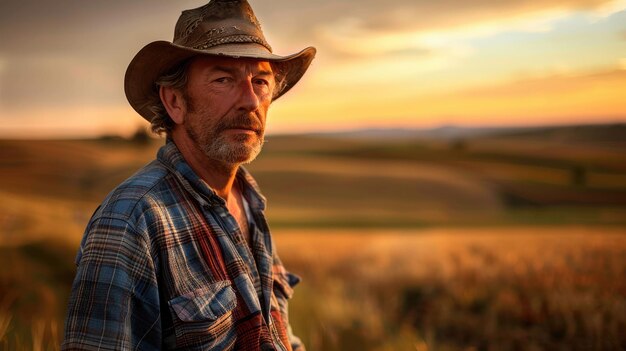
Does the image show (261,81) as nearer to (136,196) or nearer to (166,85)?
(166,85)

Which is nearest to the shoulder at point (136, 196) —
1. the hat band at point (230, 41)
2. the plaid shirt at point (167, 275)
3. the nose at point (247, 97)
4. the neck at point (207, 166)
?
the plaid shirt at point (167, 275)

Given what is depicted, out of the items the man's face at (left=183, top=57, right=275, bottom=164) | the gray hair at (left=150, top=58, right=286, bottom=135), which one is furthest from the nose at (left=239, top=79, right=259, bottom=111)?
the gray hair at (left=150, top=58, right=286, bottom=135)

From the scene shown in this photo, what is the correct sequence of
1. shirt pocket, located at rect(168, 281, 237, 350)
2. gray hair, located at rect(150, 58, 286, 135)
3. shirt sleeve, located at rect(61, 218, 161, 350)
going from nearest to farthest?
shirt sleeve, located at rect(61, 218, 161, 350) < shirt pocket, located at rect(168, 281, 237, 350) < gray hair, located at rect(150, 58, 286, 135)

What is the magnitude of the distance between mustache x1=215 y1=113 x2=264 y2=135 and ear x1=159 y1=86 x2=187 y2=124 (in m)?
0.21

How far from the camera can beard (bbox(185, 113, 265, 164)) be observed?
9.16ft

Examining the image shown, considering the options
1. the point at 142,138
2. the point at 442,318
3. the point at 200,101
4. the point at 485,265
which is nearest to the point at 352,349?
the point at 442,318

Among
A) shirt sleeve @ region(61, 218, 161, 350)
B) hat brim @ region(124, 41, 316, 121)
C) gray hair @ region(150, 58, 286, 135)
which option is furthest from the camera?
gray hair @ region(150, 58, 286, 135)

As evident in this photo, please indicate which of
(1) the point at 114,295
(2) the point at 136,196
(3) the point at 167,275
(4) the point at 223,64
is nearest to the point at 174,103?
(4) the point at 223,64

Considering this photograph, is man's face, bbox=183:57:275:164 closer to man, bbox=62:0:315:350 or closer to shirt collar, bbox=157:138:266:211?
man, bbox=62:0:315:350

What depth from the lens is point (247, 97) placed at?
280 cm

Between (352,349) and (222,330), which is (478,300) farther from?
(222,330)

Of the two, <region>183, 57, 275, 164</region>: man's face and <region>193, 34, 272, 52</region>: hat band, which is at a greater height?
<region>193, 34, 272, 52</region>: hat band

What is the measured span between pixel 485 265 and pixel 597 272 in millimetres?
1591

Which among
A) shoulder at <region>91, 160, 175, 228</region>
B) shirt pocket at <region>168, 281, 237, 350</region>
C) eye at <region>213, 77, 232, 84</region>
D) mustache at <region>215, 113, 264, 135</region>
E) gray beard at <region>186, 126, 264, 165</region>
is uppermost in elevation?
eye at <region>213, 77, 232, 84</region>
